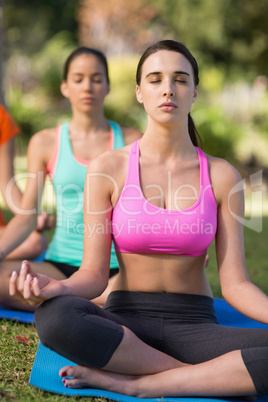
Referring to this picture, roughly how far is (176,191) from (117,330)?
2.35 feet

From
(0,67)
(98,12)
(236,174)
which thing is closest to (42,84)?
(0,67)

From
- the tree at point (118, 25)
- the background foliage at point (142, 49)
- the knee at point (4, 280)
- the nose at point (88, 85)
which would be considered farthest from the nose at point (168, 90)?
the tree at point (118, 25)

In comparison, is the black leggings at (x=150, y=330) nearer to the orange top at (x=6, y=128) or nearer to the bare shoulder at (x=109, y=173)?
the bare shoulder at (x=109, y=173)

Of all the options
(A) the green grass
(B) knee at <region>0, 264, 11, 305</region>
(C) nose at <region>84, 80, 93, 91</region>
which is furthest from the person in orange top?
(A) the green grass

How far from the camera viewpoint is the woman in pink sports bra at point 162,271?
94.0 inches

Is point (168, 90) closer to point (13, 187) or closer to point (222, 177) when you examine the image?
point (222, 177)

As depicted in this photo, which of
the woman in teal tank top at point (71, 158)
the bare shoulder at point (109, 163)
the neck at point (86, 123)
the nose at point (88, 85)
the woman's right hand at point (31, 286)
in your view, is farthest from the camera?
the neck at point (86, 123)

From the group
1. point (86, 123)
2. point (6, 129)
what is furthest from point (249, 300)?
point (6, 129)

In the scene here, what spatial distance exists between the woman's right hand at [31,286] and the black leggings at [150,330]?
5cm

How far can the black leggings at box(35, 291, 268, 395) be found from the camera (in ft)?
7.65

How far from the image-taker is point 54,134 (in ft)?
13.5

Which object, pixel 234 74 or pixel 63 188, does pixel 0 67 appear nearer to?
pixel 63 188

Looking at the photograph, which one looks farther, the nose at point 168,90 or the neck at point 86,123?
the neck at point 86,123

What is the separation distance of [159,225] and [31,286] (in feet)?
2.09
